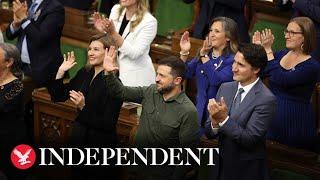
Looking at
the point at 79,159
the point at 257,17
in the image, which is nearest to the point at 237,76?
the point at 79,159

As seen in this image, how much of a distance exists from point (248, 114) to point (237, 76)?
19 centimetres

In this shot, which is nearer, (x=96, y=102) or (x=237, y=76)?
(x=237, y=76)

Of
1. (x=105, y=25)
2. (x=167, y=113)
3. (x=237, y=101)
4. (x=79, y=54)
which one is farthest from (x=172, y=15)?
(x=237, y=101)

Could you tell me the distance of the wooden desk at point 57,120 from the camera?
4.39 m

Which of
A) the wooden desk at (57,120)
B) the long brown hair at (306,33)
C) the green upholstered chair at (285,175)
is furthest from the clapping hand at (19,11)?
the green upholstered chair at (285,175)

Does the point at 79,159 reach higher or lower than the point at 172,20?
lower

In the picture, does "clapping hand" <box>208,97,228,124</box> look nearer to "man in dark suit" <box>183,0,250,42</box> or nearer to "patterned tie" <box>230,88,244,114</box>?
"patterned tie" <box>230,88,244,114</box>

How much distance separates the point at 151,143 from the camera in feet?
12.5

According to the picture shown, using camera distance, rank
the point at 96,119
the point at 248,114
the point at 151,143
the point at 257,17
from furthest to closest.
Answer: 1. the point at 257,17
2. the point at 96,119
3. the point at 151,143
4. the point at 248,114

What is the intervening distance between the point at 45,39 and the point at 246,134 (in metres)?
2.13

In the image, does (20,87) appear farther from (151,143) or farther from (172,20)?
(172,20)

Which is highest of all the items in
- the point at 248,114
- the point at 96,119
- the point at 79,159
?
the point at 248,114

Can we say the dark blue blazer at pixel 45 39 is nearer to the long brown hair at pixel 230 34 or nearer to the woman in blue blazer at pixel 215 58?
the woman in blue blazer at pixel 215 58

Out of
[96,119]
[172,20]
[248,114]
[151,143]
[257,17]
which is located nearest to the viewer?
[248,114]
